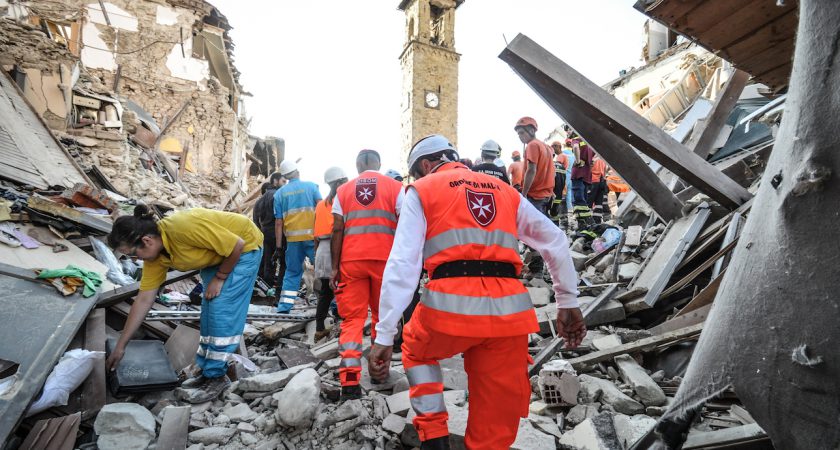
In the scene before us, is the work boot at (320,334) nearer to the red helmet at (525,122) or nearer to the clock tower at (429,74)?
the red helmet at (525,122)

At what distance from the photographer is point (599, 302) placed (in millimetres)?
3424

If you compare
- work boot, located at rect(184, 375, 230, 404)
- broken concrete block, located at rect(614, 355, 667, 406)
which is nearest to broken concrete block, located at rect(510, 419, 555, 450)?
broken concrete block, located at rect(614, 355, 667, 406)

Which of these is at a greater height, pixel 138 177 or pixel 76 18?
pixel 76 18

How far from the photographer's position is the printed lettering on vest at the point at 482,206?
66.6 inches

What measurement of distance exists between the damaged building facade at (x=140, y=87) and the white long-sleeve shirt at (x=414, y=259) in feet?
27.2

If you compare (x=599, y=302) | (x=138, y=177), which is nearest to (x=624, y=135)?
(x=599, y=302)

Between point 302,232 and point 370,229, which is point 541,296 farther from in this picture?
point 302,232

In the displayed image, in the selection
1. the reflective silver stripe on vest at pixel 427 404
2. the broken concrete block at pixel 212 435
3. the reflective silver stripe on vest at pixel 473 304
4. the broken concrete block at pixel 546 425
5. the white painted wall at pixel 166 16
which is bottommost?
the broken concrete block at pixel 212 435

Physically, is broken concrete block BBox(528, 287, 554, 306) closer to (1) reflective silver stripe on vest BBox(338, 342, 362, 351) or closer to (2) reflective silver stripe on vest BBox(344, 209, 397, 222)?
(2) reflective silver stripe on vest BBox(344, 209, 397, 222)

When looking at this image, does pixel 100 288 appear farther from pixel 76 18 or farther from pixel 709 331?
pixel 76 18

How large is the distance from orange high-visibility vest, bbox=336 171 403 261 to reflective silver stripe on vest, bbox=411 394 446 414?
1.34 metres

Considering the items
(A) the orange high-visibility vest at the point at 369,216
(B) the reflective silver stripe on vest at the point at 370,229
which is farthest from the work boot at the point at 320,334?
(B) the reflective silver stripe on vest at the point at 370,229

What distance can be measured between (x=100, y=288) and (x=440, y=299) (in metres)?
3.06

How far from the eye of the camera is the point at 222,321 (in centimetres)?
285
